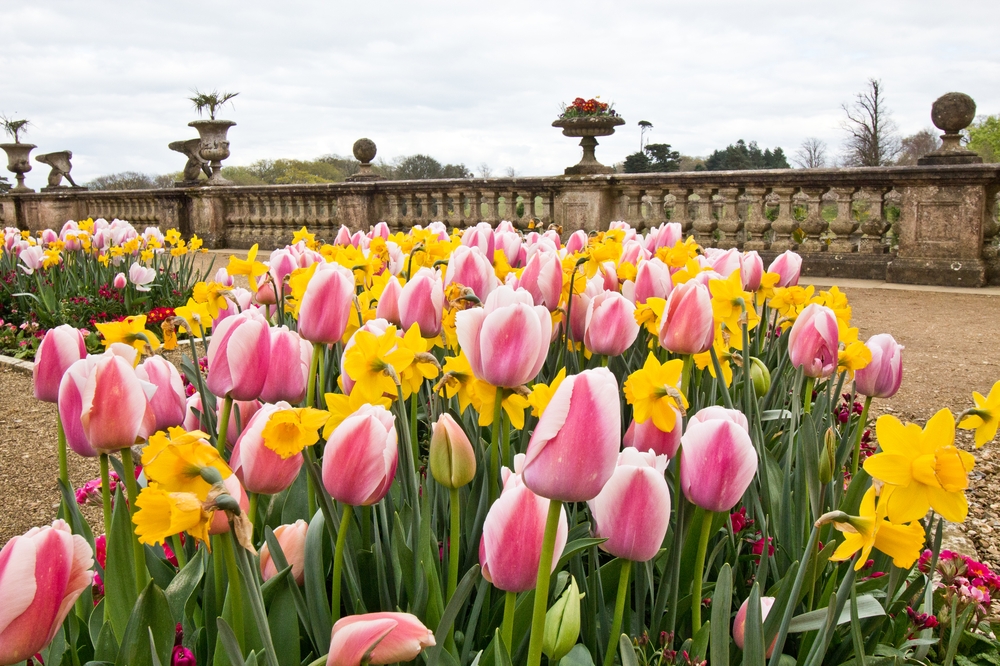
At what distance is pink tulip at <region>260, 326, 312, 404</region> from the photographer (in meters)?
1.24

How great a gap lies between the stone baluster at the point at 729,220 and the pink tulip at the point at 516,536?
9004 millimetres

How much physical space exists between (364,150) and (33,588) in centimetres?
1261

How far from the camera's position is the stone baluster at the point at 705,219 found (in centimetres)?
966

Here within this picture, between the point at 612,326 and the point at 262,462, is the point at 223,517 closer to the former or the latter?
the point at 262,462

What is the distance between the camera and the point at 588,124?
32.9 ft

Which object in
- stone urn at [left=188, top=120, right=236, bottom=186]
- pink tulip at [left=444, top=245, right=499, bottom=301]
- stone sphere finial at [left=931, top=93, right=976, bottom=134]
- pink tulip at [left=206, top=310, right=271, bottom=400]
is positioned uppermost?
stone urn at [left=188, top=120, right=236, bottom=186]

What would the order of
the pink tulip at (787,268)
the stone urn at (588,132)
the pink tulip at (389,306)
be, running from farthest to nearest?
the stone urn at (588,132), the pink tulip at (787,268), the pink tulip at (389,306)

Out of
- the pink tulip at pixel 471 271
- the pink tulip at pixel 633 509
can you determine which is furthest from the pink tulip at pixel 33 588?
the pink tulip at pixel 471 271

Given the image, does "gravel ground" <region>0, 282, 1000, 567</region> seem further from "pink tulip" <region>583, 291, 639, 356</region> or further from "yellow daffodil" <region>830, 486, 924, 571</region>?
"yellow daffodil" <region>830, 486, 924, 571</region>

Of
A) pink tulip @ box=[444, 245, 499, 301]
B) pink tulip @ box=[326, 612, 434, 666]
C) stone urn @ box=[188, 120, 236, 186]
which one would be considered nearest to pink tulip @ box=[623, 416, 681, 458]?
pink tulip @ box=[326, 612, 434, 666]

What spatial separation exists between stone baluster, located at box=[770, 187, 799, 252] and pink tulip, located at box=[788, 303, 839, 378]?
7.97m

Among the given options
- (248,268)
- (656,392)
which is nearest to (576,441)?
(656,392)

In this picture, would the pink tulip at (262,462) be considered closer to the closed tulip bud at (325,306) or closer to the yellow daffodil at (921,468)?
the closed tulip bud at (325,306)

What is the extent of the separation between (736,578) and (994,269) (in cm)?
830
